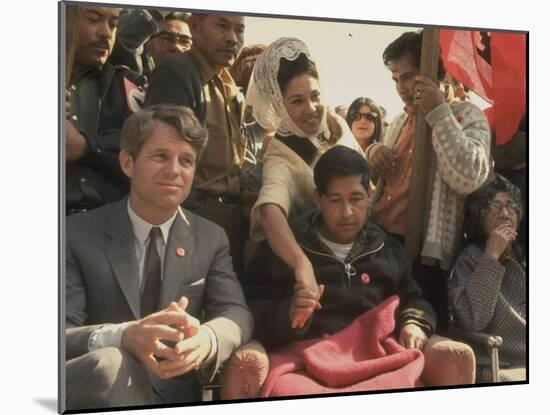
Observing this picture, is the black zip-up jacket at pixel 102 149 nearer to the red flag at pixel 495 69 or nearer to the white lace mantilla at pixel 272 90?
the white lace mantilla at pixel 272 90

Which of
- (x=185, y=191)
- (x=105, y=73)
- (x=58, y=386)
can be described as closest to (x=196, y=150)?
(x=185, y=191)

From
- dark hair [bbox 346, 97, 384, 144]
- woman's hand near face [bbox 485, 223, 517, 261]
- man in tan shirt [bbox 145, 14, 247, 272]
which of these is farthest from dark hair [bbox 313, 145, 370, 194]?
woman's hand near face [bbox 485, 223, 517, 261]

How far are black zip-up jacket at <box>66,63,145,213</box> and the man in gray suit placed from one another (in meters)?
0.04

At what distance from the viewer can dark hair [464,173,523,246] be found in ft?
18.2

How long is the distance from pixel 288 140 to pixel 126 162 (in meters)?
0.78

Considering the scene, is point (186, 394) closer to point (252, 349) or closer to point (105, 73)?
point (252, 349)

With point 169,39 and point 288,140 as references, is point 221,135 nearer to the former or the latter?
point 288,140

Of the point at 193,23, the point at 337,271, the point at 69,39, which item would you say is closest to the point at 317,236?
the point at 337,271

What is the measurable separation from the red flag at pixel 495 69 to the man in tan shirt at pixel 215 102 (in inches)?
45.4

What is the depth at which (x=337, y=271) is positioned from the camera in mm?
5188

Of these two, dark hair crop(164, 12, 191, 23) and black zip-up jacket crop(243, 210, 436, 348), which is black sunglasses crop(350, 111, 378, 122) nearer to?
black zip-up jacket crop(243, 210, 436, 348)

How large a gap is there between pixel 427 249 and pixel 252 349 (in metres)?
1.04

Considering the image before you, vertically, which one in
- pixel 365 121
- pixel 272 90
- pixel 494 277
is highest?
pixel 272 90

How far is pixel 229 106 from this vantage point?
5008mm
